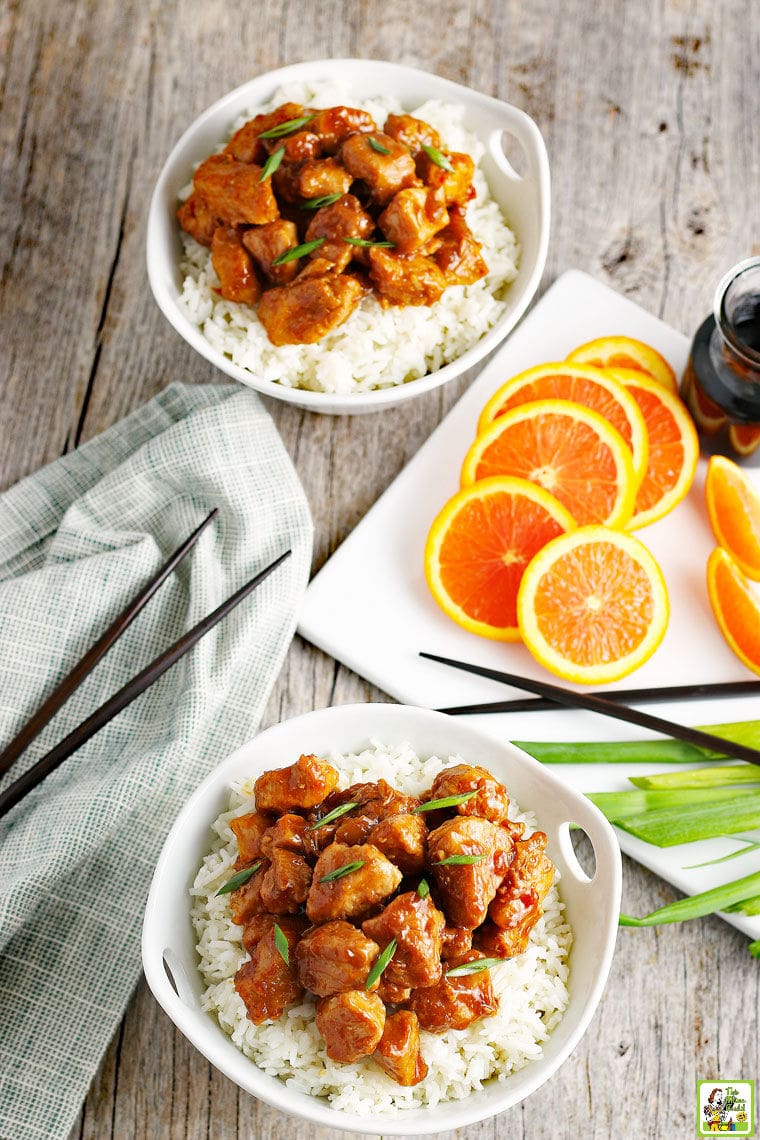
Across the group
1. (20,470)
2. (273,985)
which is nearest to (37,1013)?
(273,985)

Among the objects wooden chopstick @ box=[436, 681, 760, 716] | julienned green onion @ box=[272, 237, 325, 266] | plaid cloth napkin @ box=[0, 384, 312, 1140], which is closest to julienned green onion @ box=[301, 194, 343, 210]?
julienned green onion @ box=[272, 237, 325, 266]

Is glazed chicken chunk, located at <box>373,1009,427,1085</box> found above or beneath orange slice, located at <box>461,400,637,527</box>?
beneath

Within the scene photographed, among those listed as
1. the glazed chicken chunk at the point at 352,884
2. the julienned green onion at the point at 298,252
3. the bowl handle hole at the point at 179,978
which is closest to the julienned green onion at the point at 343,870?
the glazed chicken chunk at the point at 352,884

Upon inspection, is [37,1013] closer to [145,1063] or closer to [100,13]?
[145,1063]

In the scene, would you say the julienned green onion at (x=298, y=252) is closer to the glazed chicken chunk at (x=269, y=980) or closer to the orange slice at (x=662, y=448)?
the orange slice at (x=662, y=448)

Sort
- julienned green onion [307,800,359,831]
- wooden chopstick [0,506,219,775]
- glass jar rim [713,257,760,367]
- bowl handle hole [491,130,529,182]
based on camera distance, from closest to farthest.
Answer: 1. julienned green onion [307,800,359,831]
2. wooden chopstick [0,506,219,775]
3. glass jar rim [713,257,760,367]
4. bowl handle hole [491,130,529,182]

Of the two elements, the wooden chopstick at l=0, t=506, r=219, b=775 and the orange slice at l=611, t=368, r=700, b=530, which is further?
the orange slice at l=611, t=368, r=700, b=530

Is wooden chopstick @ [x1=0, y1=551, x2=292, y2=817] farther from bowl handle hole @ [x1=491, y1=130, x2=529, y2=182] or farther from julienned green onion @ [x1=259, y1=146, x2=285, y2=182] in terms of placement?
bowl handle hole @ [x1=491, y1=130, x2=529, y2=182]
